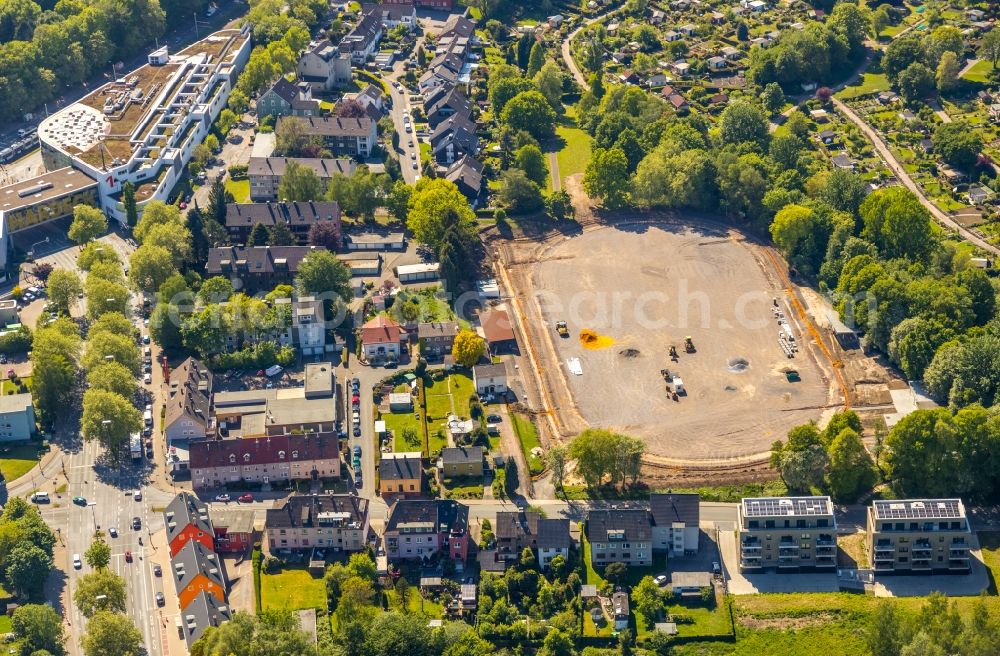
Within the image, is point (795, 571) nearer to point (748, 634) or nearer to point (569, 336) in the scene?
point (748, 634)

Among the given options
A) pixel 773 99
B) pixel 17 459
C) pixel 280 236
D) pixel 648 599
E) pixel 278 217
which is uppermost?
pixel 280 236

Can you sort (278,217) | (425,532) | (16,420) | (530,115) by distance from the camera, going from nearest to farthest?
1. (425,532)
2. (16,420)
3. (278,217)
4. (530,115)

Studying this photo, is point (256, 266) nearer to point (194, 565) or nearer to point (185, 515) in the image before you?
point (185, 515)

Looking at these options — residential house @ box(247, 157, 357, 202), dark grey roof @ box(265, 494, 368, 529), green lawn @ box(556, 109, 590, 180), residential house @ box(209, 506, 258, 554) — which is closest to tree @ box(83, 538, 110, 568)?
residential house @ box(209, 506, 258, 554)

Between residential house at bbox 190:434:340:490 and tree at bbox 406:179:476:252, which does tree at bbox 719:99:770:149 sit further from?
residential house at bbox 190:434:340:490

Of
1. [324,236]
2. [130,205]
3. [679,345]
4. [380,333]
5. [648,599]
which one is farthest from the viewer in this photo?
[130,205]

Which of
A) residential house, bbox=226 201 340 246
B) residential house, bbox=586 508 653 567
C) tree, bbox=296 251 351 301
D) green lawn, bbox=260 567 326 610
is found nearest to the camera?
green lawn, bbox=260 567 326 610

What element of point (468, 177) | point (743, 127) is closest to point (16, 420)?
point (468, 177)

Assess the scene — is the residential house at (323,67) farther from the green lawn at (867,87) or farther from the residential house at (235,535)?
the residential house at (235,535)
